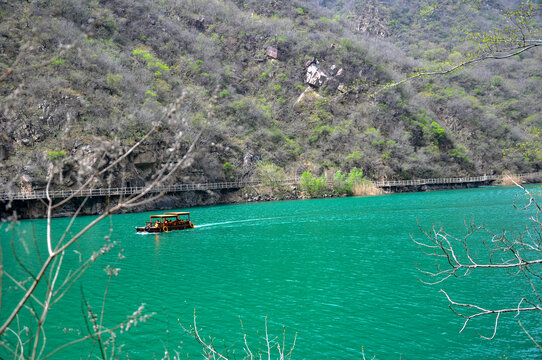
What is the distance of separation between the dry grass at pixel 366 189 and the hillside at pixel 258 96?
6978 mm

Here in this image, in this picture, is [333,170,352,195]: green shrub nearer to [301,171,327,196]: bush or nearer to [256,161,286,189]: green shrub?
[301,171,327,196]: bush

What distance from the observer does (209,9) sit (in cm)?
10212

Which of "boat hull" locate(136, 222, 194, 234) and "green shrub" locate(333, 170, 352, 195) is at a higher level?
"green shrub" locate(333, 170, 352, 195)

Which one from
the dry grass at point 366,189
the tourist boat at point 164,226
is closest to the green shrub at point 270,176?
the dry grass at point 366,189

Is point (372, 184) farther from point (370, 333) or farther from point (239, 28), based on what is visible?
point (370, 333)

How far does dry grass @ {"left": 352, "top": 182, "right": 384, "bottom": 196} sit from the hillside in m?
6.98

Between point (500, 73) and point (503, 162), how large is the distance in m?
46.1

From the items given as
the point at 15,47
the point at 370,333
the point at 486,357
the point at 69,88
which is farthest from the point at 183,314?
the point at 15,47

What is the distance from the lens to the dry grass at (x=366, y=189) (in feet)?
220

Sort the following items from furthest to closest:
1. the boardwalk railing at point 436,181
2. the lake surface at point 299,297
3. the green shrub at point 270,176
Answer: the boardwalk railing at point 436,181
the green shrub at point 270,176
the lake surface at point 299,297

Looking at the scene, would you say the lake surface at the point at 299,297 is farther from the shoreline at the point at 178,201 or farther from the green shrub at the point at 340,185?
the green shrub at the point at 340,185

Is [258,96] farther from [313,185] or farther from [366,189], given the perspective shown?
[366,189]

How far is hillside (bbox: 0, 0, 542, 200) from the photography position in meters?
54.9

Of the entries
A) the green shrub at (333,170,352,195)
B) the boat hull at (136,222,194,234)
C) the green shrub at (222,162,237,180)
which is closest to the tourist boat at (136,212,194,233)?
the boat hull at (136,222,194,234)
